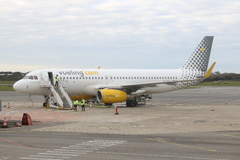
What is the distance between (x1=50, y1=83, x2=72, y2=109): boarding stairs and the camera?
3986 cm

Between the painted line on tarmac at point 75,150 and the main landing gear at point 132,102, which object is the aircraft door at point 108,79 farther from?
the painted line on tarmac at point 75,150

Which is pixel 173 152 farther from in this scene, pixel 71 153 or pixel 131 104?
pixel 131 104

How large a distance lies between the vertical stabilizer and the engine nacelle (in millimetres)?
13290

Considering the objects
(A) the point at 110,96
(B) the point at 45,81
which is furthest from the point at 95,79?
(B) the point at 45,81

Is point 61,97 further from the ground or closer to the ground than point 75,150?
further from the ground

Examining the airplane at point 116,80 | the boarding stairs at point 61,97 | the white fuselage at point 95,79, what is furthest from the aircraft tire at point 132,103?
the boarding stairs at point 61,97

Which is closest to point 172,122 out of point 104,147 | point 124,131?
point 124,131

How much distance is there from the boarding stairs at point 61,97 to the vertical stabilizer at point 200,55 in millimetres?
18774

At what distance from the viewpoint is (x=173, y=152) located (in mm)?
15484

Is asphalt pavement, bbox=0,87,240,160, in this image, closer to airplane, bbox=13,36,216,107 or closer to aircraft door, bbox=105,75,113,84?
airplane, bbox=13,36,216,107

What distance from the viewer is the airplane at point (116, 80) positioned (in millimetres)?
41781

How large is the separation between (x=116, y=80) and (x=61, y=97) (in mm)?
8336

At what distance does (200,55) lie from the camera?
51.9 metres

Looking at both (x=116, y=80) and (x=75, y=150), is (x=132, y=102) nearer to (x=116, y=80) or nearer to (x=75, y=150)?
(x=116, y=80)
